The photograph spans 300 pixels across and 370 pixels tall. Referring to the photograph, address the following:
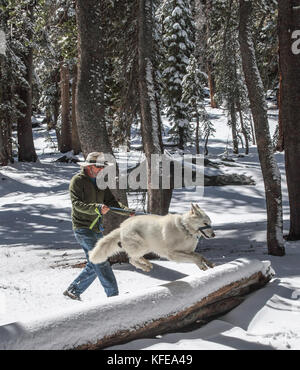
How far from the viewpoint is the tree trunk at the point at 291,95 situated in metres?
8.50

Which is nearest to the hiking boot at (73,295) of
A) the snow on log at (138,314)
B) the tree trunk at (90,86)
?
the snow on log at (138,314)

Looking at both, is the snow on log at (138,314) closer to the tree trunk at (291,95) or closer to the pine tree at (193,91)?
the tree trunk at (291,95)

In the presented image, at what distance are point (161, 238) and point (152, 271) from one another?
130 inches

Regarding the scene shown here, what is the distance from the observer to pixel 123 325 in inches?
160

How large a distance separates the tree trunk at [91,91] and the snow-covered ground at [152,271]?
171cm

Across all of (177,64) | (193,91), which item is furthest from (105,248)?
(193,91)

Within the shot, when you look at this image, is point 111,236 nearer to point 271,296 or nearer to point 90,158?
point 90,158

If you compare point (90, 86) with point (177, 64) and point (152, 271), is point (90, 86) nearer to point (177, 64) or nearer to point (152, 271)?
point (152, 271)

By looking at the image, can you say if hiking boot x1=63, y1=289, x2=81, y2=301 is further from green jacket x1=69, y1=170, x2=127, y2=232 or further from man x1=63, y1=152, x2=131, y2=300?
green jacket x1=69, y1=170, x2=127, y2=232

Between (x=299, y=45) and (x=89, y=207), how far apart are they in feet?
21.0

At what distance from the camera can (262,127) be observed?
801 centimetres

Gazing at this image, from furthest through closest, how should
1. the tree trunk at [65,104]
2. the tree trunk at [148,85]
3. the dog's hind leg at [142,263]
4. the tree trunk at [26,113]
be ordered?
the tree trunk at [65,104], the tree trunk at [26,113], the tree trunk at [148,85], the dog's hind leg at [142,263]

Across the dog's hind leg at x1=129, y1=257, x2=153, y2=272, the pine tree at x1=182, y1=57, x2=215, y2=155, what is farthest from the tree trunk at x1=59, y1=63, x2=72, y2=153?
the dog's hind leg at x1=129, y1=257, x2=153, y2=272

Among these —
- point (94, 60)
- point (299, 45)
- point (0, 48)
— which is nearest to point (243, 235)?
point (299, 45)
